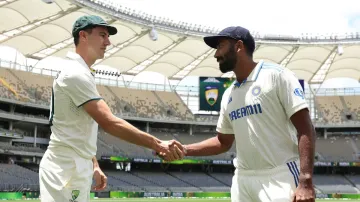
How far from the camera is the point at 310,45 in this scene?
54.9 metres

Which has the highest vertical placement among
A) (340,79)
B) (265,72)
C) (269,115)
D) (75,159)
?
(340,79)

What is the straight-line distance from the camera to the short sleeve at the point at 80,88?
4.67 m

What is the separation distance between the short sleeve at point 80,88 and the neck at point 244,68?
60.4 inches

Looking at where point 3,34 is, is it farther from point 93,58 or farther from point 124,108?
point 93,58

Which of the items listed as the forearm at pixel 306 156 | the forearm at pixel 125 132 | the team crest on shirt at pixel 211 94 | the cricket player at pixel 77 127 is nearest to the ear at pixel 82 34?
the cricket player at pixel 77 127

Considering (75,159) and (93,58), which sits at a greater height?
(93,58)

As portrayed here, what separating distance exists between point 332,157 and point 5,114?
4236cm

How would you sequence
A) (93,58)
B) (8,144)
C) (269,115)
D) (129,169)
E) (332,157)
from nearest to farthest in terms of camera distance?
(269,115), (93,58), (8,144), (129,169), (332,157)

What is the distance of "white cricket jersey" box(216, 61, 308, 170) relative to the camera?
4.57 meters

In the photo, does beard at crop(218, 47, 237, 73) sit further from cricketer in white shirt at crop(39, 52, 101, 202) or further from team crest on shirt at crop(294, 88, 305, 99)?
cricketer in white shirt at crop(39, 52, 101, 202)

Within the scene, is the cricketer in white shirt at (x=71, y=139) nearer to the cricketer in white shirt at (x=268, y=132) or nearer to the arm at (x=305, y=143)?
the cricketer in white shirt at (x=268, y=132)

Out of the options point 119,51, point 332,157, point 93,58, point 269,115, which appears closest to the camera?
point 269,115

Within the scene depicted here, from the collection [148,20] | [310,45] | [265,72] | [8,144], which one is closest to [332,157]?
[310,45]

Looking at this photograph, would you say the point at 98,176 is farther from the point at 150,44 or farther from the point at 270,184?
the point at 150,44
